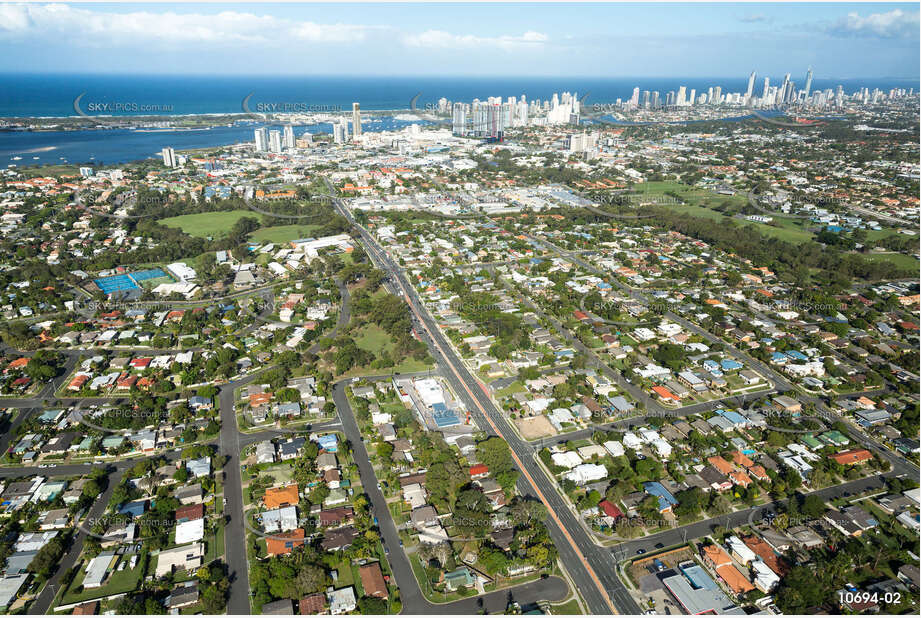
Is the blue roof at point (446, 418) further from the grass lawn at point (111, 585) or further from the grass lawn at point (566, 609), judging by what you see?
the grass lawn at point (111, 585)

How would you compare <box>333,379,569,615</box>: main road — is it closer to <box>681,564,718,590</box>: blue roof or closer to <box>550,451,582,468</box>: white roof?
<box>681,564,718,590</box>: blue roof

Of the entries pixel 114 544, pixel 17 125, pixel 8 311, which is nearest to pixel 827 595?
pixel 114 544

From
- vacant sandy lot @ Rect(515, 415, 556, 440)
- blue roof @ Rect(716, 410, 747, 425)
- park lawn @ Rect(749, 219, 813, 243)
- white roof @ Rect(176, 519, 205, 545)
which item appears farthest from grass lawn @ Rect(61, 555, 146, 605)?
park lawn @ Rect(749, 219, 813, 243)

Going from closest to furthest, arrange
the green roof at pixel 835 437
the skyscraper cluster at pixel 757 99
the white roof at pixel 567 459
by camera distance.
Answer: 1. the white roof at pixel 567 459
2. the green roof at pixel 835 437
3. the skyscraper cluster at pixel 757 99

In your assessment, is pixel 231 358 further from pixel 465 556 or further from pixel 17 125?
pixel 17 125

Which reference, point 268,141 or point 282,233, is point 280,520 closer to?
point 282,233

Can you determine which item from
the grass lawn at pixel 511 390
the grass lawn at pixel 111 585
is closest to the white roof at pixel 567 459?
the grass lawn at pixel 511 390

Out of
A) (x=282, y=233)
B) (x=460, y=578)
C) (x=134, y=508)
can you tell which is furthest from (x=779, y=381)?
(x=282, y=233)
